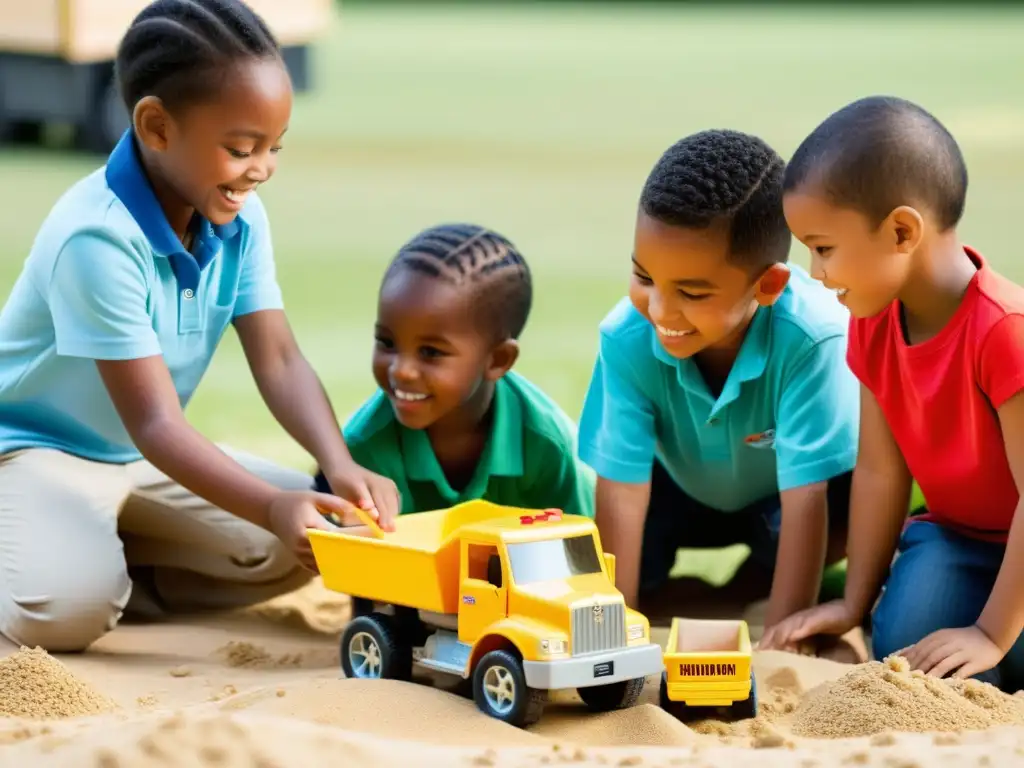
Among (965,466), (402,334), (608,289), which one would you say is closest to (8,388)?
(402,334)

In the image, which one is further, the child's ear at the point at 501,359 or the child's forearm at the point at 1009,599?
the child's ear at the point at 501,359

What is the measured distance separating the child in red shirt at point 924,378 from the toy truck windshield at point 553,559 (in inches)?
24.2

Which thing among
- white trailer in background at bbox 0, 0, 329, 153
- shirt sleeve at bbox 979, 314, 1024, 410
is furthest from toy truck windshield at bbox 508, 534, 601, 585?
white trailer in background at bbox 0, 0, 329, 153

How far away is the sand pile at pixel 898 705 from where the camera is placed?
89.5 inches

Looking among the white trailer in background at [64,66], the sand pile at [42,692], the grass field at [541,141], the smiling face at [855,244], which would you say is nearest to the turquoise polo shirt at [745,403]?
the smiling face at [855,244]

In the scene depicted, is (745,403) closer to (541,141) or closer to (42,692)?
(42,692)

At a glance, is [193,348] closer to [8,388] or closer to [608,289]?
[8,388]

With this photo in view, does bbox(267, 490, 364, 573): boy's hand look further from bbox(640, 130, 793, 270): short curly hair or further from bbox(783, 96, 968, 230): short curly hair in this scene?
bbox(783, 96, 968, 230): short curly hair

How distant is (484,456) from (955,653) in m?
1.04

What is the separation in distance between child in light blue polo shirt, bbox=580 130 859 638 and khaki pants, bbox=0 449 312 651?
0.76 m

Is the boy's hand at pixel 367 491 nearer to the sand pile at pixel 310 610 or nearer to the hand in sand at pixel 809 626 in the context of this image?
the sand pile at pixel 310 610

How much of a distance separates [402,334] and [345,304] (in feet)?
9.47

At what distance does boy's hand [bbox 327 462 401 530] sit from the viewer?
2789 mm

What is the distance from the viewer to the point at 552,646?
7.55 feet
